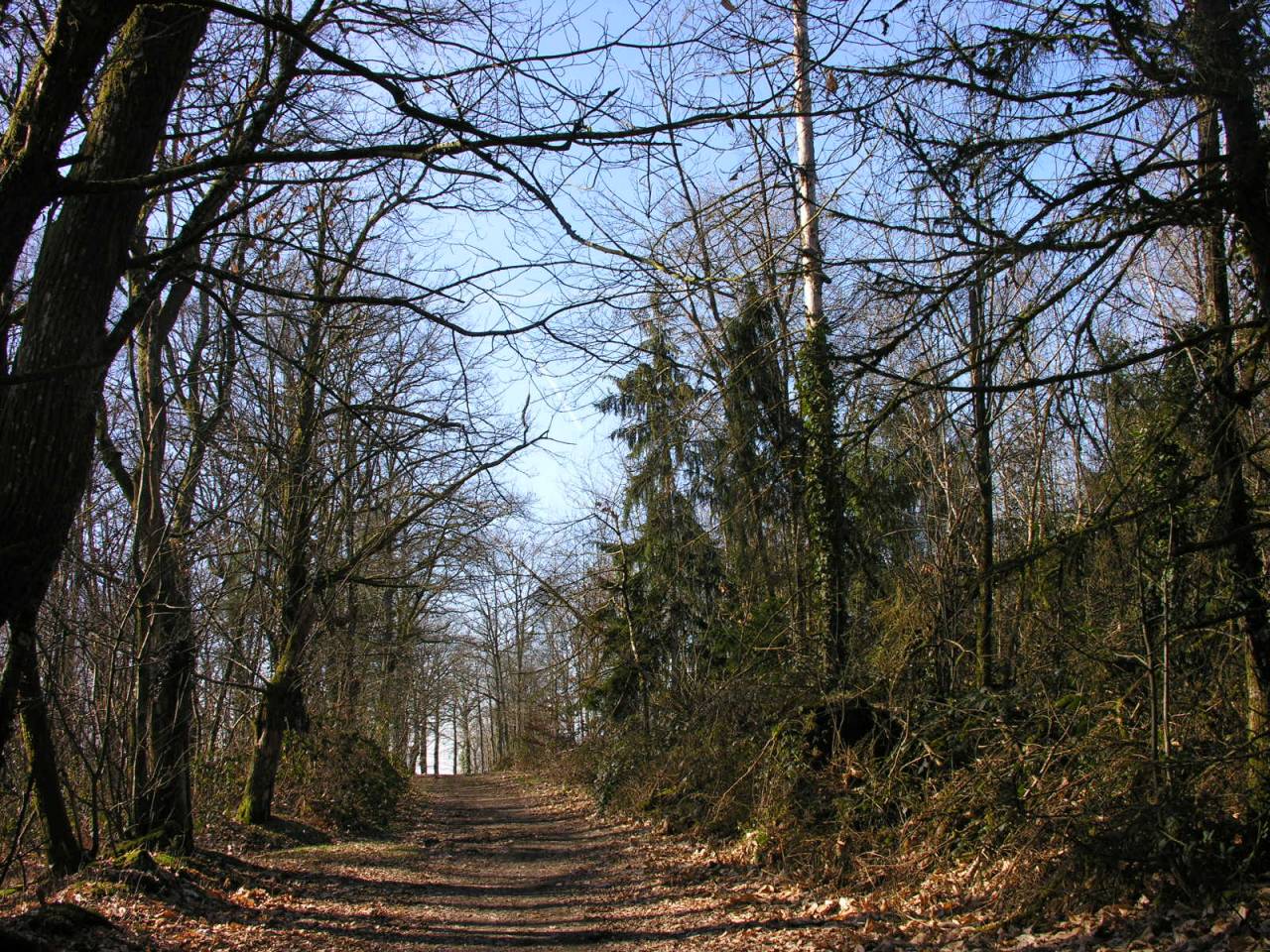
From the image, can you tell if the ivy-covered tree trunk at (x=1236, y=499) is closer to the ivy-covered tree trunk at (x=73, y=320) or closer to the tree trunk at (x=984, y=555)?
the tree trunk at (x=984, y=555)

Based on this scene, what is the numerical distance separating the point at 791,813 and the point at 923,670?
187 centimetres

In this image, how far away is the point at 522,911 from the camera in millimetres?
7953

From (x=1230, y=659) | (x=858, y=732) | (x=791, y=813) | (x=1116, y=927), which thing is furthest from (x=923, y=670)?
(x=1116, y=927)

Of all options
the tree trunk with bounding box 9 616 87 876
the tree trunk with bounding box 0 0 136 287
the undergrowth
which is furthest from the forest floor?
the tree trunk with bounding box 0 0 136 287

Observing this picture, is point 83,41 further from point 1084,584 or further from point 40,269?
point 1084,584

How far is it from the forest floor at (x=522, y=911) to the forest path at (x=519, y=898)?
0.08ft

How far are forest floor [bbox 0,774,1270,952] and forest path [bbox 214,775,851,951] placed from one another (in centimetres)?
2

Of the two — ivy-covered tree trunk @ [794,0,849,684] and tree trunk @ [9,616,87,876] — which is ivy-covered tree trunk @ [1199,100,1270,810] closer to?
ivy-covered tree trunk @ [794,0,849,684]

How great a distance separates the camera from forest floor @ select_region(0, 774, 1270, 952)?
5199 mm

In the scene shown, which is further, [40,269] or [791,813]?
[791,813]

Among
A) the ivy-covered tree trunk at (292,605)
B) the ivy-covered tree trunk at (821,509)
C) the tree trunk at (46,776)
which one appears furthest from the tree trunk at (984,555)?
the ivy-covered tree trunk at (292,605)

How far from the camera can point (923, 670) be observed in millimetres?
8906

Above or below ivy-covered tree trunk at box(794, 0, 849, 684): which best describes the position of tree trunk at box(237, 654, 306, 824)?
below

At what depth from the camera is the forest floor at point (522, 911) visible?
17.1 ft
